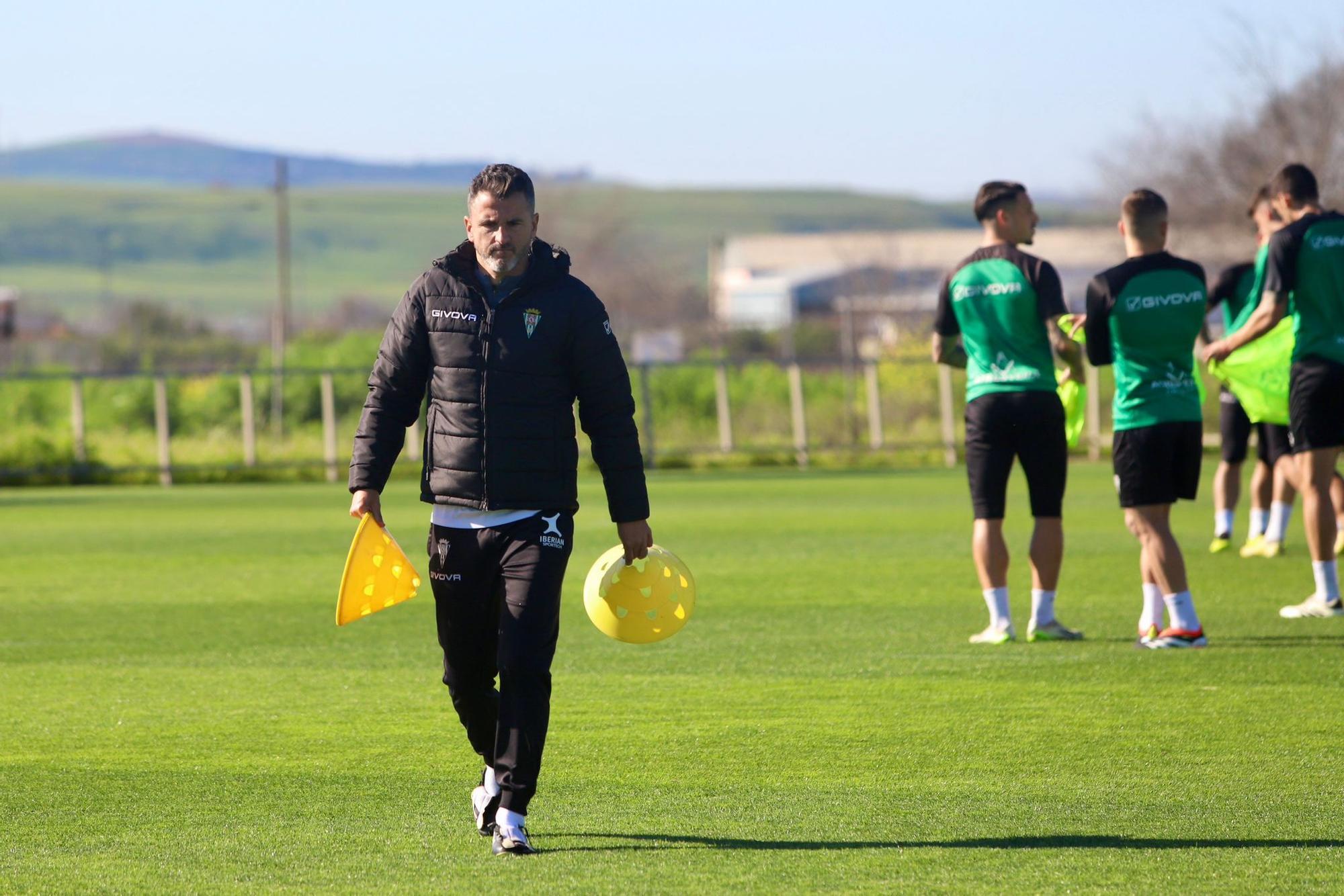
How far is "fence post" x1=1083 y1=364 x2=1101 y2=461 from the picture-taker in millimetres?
28516

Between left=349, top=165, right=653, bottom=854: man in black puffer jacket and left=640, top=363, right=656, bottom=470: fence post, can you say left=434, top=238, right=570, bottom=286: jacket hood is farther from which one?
left=640, top=363, right=656, bottom=470: fence post

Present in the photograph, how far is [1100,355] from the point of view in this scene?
906 centimetres

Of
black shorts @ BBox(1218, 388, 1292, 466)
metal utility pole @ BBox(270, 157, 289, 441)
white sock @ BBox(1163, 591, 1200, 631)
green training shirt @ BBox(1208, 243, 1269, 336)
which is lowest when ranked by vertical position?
white sock @ BBox(1163, 591, 1200, 631)

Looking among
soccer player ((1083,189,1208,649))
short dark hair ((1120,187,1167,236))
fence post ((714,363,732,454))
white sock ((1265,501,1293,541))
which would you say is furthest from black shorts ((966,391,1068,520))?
fence post ((714,363,732,454))

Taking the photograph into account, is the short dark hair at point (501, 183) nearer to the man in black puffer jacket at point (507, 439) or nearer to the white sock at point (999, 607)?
the man in black puffer jacket at point (507, 439)

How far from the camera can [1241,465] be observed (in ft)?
43.6

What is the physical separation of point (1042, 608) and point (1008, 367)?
1297 mm

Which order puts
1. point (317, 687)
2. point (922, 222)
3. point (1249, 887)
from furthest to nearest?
point (922, 222)
point (317, 687)
point (1249, 887)

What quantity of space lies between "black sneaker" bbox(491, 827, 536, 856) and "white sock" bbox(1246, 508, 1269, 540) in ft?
30.6

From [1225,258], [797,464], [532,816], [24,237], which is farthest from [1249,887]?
[24,237]

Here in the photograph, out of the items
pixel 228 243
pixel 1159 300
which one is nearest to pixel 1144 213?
pixel 1159 300

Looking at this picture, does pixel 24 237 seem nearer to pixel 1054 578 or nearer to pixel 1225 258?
pixel 1225 258

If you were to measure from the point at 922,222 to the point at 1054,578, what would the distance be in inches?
7486

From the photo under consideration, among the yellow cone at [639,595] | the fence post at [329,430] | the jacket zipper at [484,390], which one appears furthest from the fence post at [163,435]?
the jacket zipper at [484,390]
